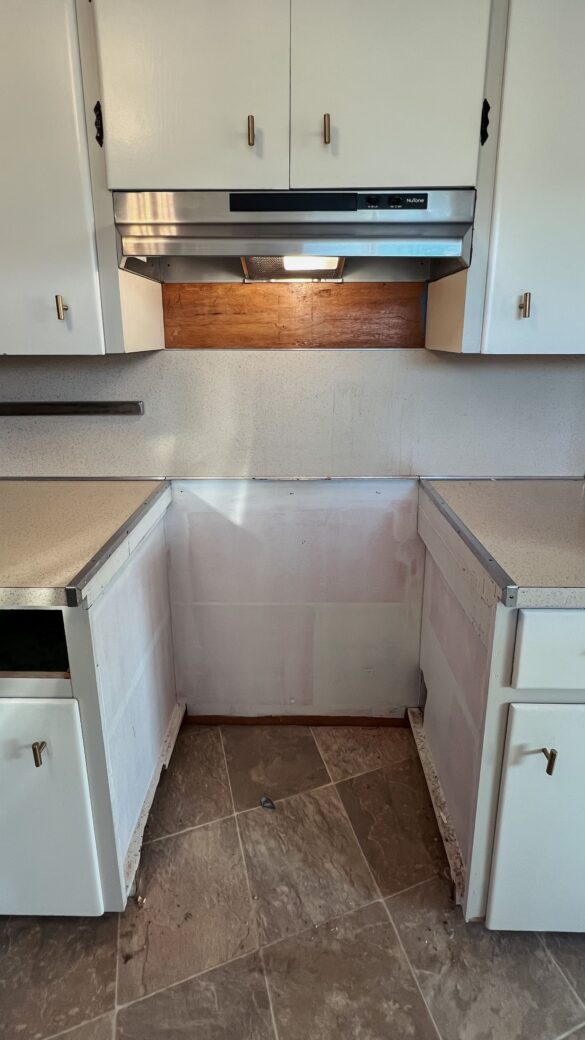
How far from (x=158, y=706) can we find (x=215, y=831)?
392 mm

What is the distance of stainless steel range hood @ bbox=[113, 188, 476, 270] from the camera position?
138 cm

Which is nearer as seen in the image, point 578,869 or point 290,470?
point 578,869

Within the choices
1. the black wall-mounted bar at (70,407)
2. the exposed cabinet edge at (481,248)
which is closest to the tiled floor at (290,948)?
the black wall-mounted bar at (70,407)

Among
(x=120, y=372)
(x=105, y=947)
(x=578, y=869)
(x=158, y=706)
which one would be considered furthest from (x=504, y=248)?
(x=105, y=947)

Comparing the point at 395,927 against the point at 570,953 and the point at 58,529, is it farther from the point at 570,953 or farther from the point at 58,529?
the point at 58,529

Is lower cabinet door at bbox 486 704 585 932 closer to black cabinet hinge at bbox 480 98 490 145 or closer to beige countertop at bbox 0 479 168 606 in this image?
beige countertop at bbox 0 479 168 606

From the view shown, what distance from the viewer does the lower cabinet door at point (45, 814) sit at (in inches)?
47.7

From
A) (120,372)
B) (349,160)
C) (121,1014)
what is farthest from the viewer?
(120,372)

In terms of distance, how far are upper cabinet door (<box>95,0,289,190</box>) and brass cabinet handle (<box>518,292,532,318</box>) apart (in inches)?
24.4

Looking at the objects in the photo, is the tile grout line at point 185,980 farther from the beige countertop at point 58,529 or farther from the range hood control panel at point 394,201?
the range hood control panel at point 394,201

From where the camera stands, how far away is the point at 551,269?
1414 mm

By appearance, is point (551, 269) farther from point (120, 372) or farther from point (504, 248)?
point (120, 372)

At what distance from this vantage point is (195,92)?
1318 mm

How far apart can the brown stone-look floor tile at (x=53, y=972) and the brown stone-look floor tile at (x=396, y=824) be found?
2.26ft
